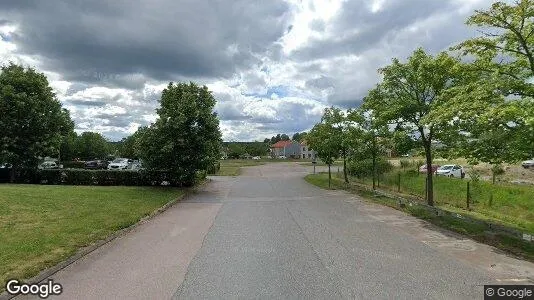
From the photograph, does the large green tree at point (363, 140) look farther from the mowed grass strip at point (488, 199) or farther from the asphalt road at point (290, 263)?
the asphalt road at point (290, 263)

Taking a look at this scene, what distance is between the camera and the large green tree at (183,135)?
2625cm

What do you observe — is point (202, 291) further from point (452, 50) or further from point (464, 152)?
point (452, 50)

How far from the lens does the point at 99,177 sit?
29688 mm

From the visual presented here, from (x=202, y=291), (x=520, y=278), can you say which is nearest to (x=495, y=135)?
(x=520, y=278)

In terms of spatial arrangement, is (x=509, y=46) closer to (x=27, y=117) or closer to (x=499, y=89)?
(x=499, y=89)

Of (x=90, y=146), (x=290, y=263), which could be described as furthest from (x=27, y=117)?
(x=90, y=146)

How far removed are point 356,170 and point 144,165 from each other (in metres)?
17.2

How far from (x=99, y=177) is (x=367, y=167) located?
61.7ft

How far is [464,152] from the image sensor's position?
40.8 feet

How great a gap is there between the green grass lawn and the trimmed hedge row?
771cm

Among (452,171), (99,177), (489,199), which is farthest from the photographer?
(452,171)

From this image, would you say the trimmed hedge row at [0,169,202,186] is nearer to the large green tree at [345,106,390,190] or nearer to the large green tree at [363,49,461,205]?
the large green tree at [345,106,390,190]

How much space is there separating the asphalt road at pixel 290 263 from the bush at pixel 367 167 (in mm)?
19768

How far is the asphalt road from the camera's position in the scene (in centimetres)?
679
